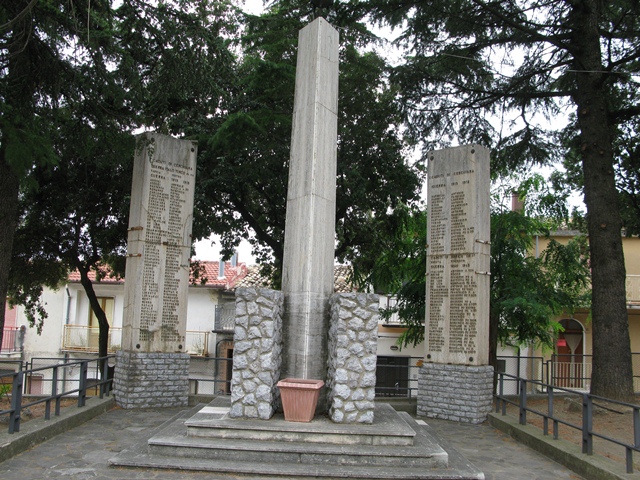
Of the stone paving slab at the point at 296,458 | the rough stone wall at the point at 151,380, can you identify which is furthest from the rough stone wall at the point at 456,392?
the rough stone wall at the point at 151,380

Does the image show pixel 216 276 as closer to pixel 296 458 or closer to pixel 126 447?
pixel 126 447

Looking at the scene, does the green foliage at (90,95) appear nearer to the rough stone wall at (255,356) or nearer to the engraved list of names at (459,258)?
the rough stone wall at (255,356)

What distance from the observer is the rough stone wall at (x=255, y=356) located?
778 centimetres

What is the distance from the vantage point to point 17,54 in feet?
28.8

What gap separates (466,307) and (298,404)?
14.7ft

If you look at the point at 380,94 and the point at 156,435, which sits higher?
the point at 380,94

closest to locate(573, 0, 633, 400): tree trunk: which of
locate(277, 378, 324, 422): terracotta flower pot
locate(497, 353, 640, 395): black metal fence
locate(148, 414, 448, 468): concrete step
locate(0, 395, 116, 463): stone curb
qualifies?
locate(148, 414, 448, 468): concrete step

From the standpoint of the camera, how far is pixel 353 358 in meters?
7.92

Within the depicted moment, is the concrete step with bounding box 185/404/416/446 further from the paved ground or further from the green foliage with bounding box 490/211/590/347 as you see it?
the green foliage with bounding box 490/211/590/347

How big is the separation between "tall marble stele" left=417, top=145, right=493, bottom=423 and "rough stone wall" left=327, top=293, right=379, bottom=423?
3.38 meters

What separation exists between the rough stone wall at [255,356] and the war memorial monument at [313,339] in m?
0.02

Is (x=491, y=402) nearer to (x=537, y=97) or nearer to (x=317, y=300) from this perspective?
(x=317, y=300)

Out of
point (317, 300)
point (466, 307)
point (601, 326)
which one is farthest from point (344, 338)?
point (601, 326)

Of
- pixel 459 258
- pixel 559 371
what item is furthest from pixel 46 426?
pixel 559 371
